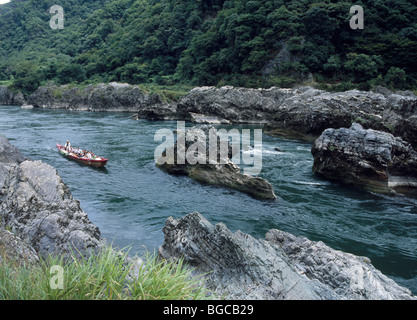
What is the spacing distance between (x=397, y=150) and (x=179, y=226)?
52.1ft

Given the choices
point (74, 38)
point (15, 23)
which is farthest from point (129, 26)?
point (15, 23)

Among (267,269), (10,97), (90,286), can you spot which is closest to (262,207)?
(267,269)

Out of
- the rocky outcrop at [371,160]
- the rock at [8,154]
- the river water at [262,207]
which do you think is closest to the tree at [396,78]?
the river water at [262,207]

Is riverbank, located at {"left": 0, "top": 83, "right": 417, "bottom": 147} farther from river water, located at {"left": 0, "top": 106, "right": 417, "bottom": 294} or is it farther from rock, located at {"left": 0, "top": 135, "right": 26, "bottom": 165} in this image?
rock, located at {"left": 0, "top": 135, "right": 26, "bottom": 165}

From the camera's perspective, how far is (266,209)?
15875mm

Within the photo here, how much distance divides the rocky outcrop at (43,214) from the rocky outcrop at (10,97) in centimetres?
7321

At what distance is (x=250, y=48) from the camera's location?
2480 inches

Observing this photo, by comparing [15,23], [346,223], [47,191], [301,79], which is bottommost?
[346,223]

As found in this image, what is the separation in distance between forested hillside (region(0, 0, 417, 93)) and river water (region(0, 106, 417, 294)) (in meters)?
36.2

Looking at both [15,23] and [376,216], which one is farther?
[15,23]

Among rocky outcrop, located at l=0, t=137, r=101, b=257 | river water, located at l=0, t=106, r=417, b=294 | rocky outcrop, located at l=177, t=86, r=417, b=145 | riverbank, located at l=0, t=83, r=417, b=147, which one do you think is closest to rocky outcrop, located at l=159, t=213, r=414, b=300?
river water, located at l=0, t=106, r=417, b=294

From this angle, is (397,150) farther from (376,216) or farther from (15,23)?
(15,23)

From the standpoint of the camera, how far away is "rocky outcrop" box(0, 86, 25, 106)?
72.9 m

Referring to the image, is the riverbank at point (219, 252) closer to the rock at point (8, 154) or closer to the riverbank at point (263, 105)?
the rock at point (8, 154)
